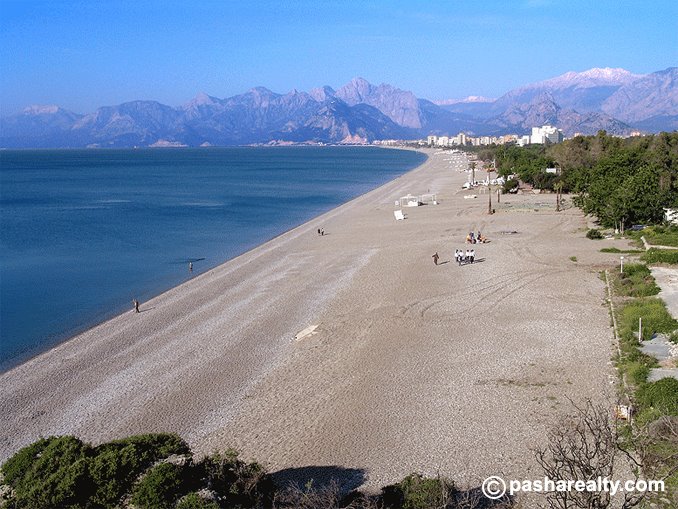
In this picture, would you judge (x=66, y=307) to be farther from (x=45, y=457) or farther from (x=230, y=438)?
(x=45, y=457)

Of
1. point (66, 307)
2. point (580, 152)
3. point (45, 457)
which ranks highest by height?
point (580, 152)

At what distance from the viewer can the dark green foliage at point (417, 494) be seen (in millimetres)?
9383

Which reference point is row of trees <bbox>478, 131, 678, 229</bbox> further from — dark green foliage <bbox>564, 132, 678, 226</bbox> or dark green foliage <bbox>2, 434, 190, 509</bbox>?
dark green foliage <bbox>2, 434, 190, 509</bbox>

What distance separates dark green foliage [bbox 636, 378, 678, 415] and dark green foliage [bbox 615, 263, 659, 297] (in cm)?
854

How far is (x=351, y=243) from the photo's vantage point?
122 feet

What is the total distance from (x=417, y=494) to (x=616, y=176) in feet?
120

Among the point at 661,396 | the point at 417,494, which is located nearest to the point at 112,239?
the point at 661,396

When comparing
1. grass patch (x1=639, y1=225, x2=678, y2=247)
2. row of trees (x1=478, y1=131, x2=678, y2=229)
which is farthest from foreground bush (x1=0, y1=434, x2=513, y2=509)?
row of trees (x1=478, y1=131, x2=678, y2=229)

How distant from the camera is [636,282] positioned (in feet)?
75.9

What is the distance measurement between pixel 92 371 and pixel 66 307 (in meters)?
9.62

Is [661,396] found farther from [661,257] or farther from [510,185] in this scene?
[510,185]

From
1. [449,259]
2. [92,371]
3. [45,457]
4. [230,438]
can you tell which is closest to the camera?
[45,457]

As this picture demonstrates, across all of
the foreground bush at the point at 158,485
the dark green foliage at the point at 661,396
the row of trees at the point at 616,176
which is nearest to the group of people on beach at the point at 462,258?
the row of trees at the point at 616,176

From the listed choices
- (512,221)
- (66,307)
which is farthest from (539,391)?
(512,221)
